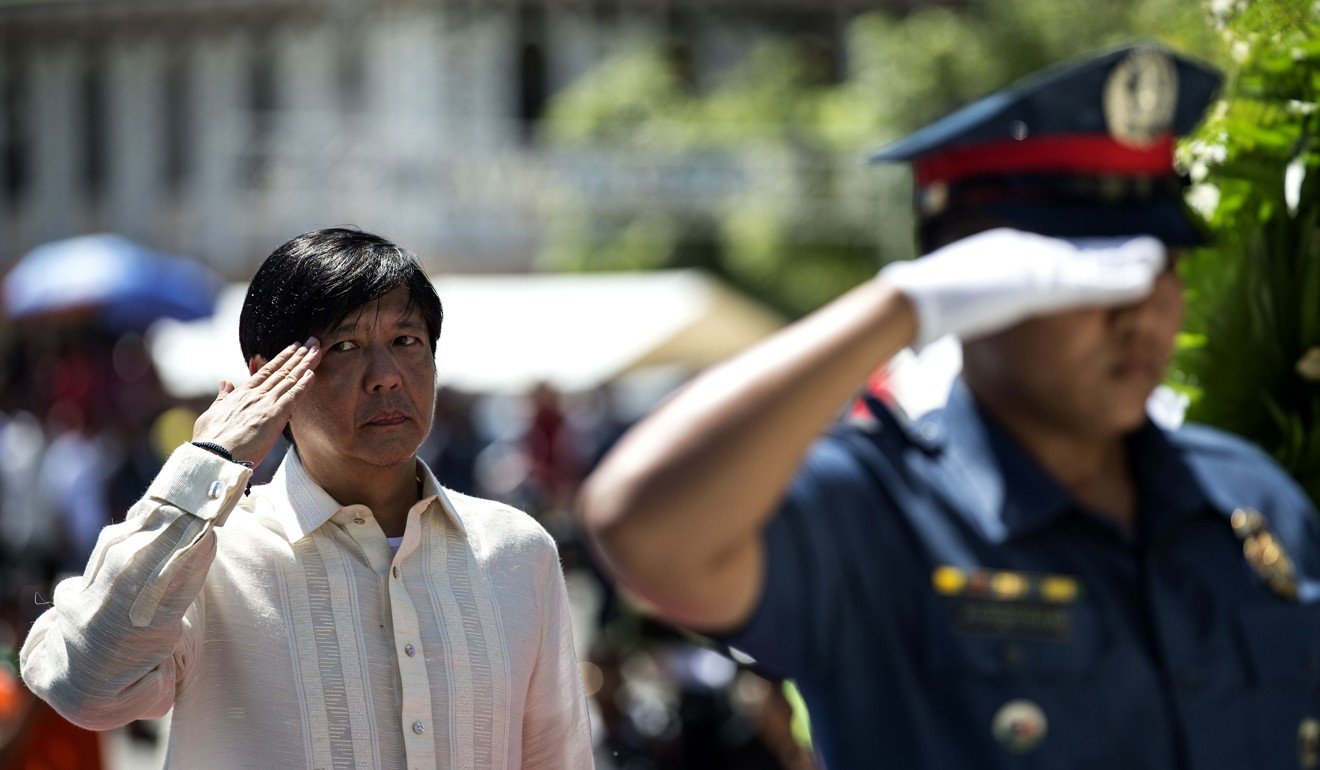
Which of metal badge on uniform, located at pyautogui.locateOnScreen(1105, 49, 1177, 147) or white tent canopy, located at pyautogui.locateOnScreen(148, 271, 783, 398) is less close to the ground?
metal badge on uniform, located at pyautogui.locateOnScreen(1105, 49, 1177, 147)

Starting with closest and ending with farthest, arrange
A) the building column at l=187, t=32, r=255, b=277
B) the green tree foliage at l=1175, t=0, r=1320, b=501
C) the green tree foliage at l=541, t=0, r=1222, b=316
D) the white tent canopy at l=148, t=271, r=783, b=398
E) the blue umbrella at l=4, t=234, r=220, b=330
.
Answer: the green tree foliage at l=1175, t=0, r=1320, b=501 → the blue umbrella at l=4, t=234, r=220, b=330 → the white tent canopy at l=148, t=271, r=783, b=398 → the green tree foliage at l=541, t=0, r=1222, b=316 → the building column at l=187, t=32, r=255, b=277

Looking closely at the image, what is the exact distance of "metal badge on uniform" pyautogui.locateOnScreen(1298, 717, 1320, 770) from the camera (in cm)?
221

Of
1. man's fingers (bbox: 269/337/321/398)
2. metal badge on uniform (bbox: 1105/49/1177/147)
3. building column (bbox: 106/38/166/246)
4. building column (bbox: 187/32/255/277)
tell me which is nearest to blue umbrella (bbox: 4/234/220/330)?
man's fingers (bbox: 269/337/321/398)

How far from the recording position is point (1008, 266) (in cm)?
193

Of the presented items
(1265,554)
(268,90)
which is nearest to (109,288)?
(1265,554)

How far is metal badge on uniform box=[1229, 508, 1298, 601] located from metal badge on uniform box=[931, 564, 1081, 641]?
0.30 meters

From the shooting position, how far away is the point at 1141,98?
2312 mm

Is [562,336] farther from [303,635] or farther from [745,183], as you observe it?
[303,635]

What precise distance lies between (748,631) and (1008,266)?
476 millimetres

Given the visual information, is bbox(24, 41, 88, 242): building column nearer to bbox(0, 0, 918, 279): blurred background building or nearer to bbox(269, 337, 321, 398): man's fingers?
bbox(0, 0, 918, 279): blurred background building

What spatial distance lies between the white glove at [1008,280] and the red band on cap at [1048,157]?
0.24 m

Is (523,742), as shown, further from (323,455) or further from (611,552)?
(611,552)

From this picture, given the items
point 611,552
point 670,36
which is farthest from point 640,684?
point 670,36

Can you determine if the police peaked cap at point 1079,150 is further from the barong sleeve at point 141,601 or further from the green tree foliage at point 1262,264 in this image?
the barong sleeve at point 141,601
